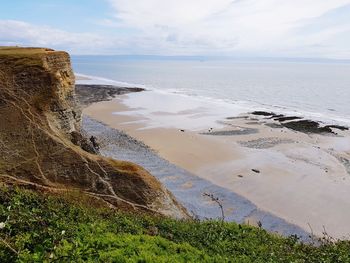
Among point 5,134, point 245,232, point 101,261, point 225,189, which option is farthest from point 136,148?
point 101,261

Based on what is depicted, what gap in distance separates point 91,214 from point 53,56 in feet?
Result: 36.3

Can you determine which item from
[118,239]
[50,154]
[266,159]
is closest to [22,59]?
[50,154]

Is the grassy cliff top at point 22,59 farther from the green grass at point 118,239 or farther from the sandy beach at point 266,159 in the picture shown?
the sandy beach at point 266,159

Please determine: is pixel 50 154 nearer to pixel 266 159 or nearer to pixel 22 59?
pixel 22 59

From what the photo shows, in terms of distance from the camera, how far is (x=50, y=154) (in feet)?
52.6

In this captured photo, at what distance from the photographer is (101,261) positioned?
25.1ft

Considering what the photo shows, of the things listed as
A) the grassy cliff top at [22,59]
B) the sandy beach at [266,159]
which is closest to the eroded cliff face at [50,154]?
the grassy cliff top at [22,59]

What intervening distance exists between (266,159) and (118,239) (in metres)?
25.1

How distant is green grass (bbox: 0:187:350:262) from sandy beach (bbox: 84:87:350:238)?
7.19 metres

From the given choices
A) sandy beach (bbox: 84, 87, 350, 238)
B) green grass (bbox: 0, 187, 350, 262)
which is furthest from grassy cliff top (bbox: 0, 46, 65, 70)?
sandy beach (bbox: 84, 87, 350, 238)

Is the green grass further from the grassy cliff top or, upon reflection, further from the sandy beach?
the grassy cliff top

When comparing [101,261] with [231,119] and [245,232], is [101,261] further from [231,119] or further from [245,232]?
[231,119]

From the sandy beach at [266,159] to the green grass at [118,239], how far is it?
7187 mm

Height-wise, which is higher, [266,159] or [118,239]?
[118,239]
